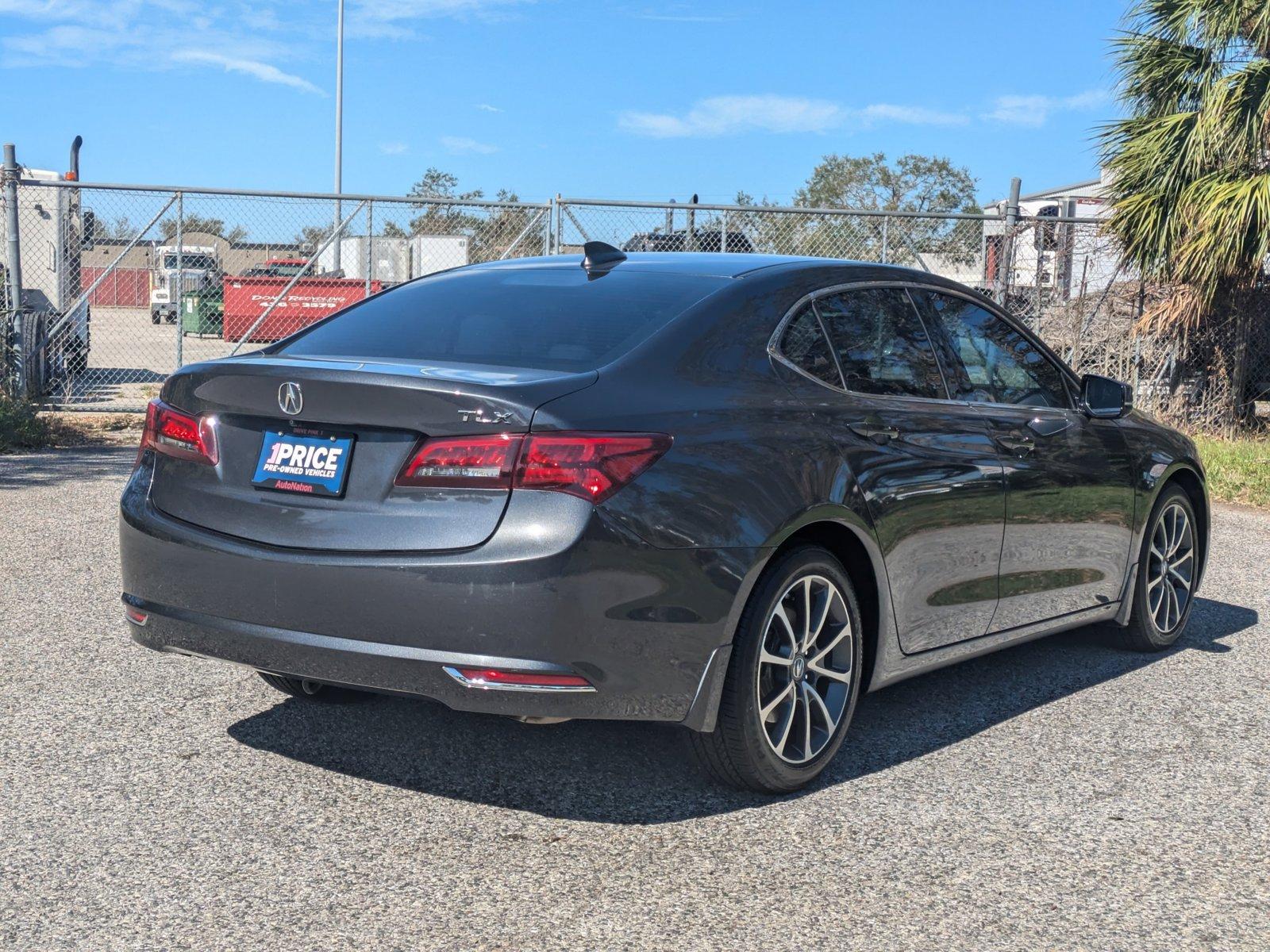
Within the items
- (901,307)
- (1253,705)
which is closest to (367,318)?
(901,307)

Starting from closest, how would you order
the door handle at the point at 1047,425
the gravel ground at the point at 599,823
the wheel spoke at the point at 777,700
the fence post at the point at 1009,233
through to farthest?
the gravel ground at the point at 599,823 < the wheel spoke at the point at 777,700 < the door handle at the point at 1047,425 < the fence post at the point at 1009,233

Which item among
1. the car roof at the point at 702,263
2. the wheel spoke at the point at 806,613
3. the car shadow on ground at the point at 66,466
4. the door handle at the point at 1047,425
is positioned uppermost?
the car roof at the point at 702,263

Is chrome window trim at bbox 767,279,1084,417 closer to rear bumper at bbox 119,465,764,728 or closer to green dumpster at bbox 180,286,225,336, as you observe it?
→ rear bumper at bbox 119,465,764,728

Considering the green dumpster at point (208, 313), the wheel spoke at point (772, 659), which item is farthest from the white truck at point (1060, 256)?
the wheel spoke at point (772, 659)

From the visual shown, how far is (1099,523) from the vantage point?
5301 millimetres

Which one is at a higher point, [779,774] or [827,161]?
[827,161]

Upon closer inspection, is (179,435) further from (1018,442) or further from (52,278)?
(52,278)

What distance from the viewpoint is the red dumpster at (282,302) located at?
1769 cm

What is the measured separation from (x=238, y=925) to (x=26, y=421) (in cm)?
981

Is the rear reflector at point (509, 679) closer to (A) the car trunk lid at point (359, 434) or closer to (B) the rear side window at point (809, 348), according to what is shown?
(A) the car trunk lid at point (359, 434)

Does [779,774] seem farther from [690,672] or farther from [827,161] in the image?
[827,161]

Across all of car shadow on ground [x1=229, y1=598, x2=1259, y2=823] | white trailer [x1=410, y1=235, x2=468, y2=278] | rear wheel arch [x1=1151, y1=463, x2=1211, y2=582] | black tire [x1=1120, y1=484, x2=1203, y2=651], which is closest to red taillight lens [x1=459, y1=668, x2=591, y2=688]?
car shadow on ground [x1=229, y1=598, x2=1259, y2=823]

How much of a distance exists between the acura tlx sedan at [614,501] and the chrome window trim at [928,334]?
0.06ft

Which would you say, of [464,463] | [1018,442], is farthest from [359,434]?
[1018,442]
